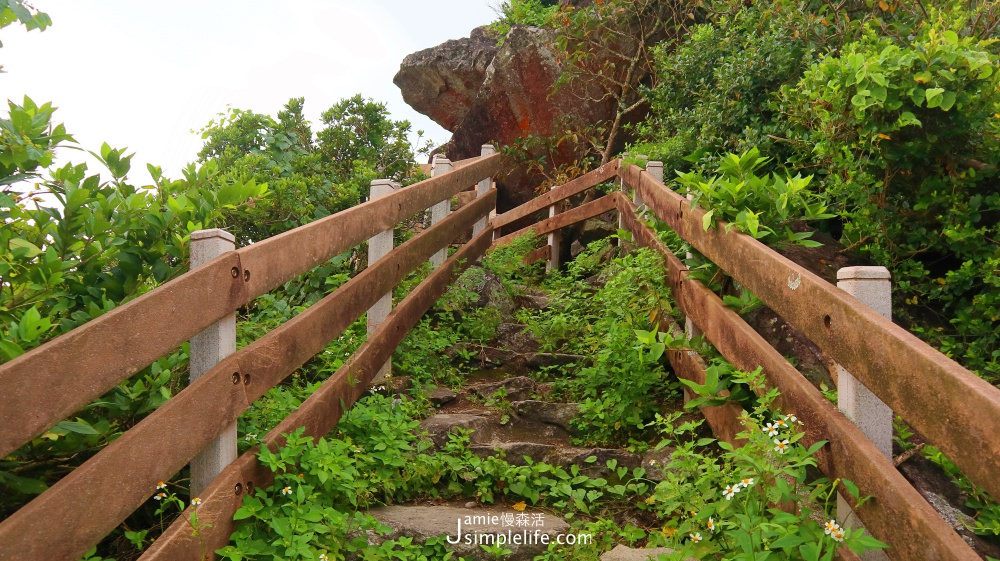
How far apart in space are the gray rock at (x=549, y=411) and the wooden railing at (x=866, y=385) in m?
0.98

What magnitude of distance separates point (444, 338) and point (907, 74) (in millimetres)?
3385

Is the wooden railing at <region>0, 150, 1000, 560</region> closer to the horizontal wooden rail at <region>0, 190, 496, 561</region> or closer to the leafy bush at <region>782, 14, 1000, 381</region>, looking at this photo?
the horizontal wooden rail at <region>0, 190, 496, 561</region>

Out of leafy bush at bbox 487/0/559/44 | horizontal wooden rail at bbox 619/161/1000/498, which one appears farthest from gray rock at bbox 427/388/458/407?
leafy bush at bbox 487/0/559/44

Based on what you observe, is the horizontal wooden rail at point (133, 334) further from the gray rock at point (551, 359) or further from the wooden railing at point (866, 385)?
the gray rock at point (551, 359)

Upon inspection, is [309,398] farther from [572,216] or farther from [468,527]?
[572,216]

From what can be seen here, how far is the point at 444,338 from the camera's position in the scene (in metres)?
5.94

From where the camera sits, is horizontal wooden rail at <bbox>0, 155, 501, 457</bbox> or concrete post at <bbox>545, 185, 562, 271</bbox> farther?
concrete post at <bbox>545, 185, 562, 271</bbox>

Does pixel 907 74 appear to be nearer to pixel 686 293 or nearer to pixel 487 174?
pixel 686 293

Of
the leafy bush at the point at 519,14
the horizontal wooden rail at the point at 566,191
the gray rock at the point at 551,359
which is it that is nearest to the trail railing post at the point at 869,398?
the gray rock at the point at 551,359

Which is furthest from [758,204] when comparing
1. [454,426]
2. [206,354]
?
[206,354]

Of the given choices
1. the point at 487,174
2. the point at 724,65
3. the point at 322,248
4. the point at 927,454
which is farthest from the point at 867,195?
the point at 487,174

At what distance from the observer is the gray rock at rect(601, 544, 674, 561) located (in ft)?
10.9

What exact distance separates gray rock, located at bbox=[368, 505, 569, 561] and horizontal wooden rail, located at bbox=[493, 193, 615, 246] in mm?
4788

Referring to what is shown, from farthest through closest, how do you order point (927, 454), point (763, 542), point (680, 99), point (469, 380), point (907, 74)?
point (680, 99)
point (469, 380)
point (907, 74)
point (927, 454)
point (763, 542)
